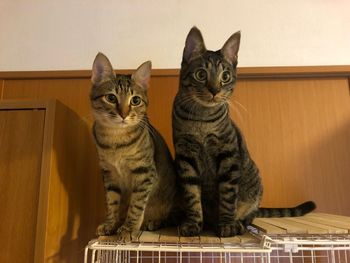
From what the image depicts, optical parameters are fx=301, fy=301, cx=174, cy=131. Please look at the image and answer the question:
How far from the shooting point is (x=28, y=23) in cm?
153

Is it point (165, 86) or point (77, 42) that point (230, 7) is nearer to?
point (165, 86)

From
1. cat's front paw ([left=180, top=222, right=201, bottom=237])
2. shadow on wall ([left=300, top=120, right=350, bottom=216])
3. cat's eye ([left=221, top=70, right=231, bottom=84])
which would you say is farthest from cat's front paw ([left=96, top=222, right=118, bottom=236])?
shadow on wall ([left=300, top=120, right=350, bottom=216])

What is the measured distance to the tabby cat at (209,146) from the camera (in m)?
0.94

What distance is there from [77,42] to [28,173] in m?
0.85

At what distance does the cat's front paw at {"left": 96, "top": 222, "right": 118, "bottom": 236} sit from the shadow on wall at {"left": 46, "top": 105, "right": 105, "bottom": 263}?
120 millimetres

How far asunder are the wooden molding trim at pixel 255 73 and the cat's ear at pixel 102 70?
0.45 m

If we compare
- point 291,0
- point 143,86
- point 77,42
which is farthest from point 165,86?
point 291,0

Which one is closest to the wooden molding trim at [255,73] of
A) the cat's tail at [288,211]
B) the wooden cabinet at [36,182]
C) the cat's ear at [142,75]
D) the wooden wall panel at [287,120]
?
the wooden wall panel at [287,120]

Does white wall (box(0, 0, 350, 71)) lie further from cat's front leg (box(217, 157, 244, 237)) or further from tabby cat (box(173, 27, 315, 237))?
cat's front leg (box(217, 157, 244, 237))

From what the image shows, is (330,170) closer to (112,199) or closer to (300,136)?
Answer: (300,136)

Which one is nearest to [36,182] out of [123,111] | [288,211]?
[123,111]

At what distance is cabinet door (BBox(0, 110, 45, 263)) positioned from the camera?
2.73 feet

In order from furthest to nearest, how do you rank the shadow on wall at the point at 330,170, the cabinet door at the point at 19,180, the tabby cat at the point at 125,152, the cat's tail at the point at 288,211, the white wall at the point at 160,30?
the white wall at the point at 160,30, the shadow on wall at the point at 330,170, the cat's tail at the point at 288,211, the tabby cat at the point at 125,152, the cabinet door at the point at 19,180

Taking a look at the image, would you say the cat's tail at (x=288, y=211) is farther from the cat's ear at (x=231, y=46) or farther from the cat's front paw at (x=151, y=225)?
the cat's ear at (x=231, y=46)
